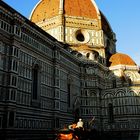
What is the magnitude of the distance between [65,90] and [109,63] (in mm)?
13775

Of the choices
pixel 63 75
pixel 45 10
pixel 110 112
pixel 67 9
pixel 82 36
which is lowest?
pixel 110 112

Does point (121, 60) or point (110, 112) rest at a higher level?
point (121, 60)

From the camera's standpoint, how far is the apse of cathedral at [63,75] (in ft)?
72.1

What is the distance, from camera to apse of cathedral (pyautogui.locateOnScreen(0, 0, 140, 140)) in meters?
22.0

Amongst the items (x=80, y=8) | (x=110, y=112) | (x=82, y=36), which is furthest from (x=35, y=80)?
(x=80, y=8)

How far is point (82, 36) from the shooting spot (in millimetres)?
42594

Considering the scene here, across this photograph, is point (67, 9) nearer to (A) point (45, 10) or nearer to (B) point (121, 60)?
(A) point (45, 10)

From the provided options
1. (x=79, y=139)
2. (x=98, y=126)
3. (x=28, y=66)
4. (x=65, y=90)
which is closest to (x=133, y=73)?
(x=98, y=126)

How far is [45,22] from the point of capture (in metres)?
42.4

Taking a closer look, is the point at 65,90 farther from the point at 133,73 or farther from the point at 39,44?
the point at 133,73

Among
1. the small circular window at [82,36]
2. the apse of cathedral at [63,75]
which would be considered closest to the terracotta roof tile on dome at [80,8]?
the apse of cathedral at [63,75]

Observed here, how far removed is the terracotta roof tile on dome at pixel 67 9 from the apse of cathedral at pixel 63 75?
7 centimetres

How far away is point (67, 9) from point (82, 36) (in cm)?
575

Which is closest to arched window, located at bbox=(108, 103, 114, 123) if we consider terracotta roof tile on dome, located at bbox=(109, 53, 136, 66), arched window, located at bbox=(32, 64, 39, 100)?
terracotta roof tile on dome, located at bbox=(109, 53, 136, 66)
